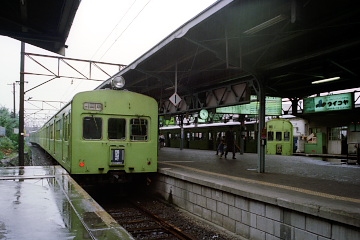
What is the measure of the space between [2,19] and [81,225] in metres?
5.08

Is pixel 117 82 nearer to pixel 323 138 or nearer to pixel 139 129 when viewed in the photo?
pixel 139 129

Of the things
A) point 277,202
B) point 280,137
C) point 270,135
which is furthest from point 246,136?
point 277,202

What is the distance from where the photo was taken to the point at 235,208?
5.98 meters

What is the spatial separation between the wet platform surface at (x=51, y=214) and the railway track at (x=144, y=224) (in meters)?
1.46

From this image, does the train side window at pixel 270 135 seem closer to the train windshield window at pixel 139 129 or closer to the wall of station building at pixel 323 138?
the wall of station building at pixel 323 138

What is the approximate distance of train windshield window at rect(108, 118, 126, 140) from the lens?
27.6 feet

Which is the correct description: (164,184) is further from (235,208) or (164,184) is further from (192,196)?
(235,208)

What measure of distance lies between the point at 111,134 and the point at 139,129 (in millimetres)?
792

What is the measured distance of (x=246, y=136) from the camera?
22.1 metres

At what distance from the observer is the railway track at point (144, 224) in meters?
5.87

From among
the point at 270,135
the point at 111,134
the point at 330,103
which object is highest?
the point at 330,103

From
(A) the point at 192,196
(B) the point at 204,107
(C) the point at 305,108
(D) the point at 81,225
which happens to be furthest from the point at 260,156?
(C) the point at 305,108

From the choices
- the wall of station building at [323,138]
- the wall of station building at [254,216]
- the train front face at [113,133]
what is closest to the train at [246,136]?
the wall of station building at [323,138]

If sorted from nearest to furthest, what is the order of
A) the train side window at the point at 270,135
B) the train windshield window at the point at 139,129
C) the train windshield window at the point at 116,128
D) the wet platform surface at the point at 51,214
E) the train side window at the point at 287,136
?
the wet platform surface at the point at 51,214 → the train windshield window at the point at 116,128 → the train windshield window at the point at 139,129 → the train side window at the point at 287,136 → the train side window at the point at 270,135
